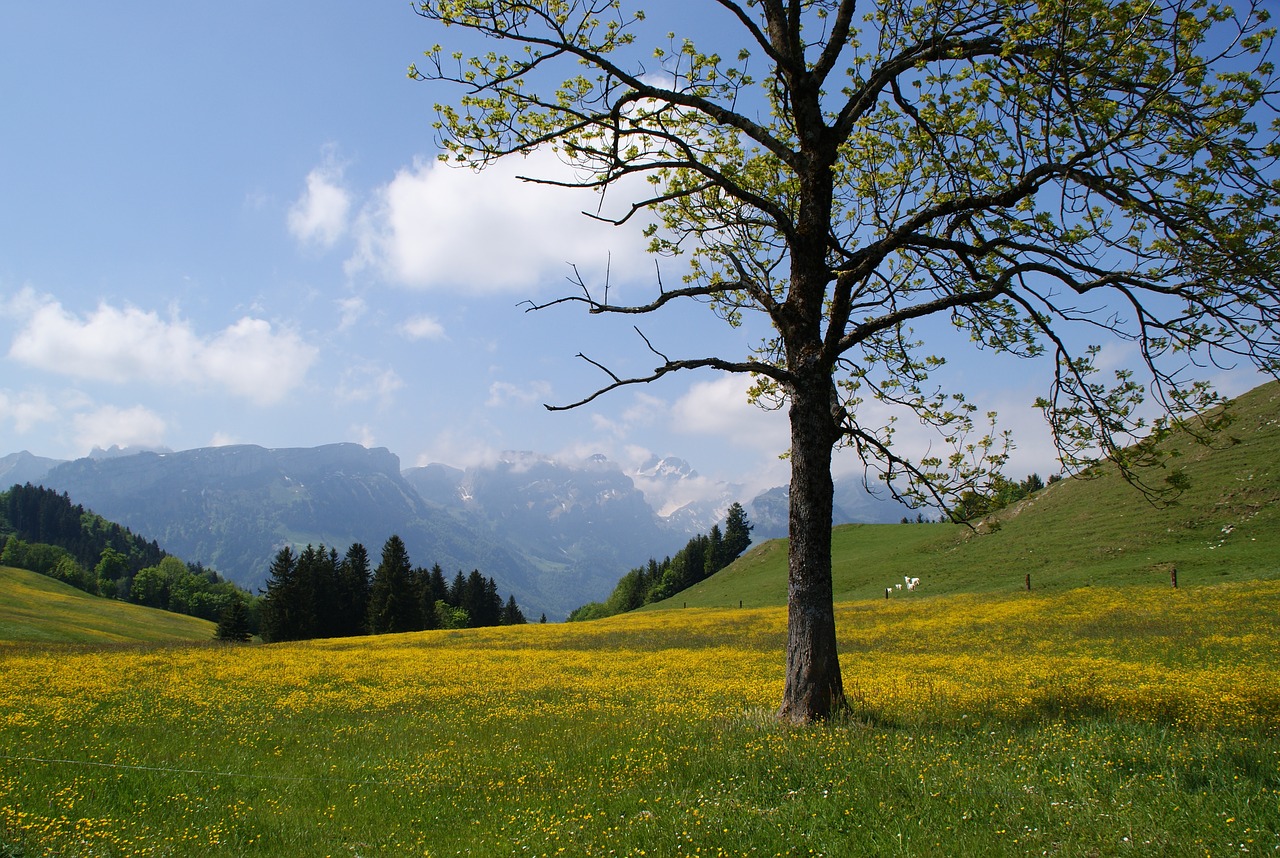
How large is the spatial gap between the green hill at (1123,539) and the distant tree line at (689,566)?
43.8 m

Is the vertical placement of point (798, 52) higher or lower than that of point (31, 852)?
higher

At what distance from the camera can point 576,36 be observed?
1004 cm

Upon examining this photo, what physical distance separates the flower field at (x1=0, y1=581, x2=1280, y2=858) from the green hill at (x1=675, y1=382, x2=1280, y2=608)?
18.0 meters

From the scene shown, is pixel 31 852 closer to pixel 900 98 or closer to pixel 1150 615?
pixel 900 98

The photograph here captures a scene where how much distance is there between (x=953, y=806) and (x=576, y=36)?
35.0 ft

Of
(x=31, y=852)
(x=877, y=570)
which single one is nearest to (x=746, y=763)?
(x=31, y=852)

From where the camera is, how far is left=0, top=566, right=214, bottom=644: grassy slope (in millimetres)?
51094

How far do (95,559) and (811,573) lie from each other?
716ft

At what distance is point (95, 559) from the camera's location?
570 feet

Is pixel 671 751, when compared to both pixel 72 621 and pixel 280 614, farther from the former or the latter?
pixel 72 621

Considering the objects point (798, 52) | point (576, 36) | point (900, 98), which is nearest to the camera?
point (576, 36)

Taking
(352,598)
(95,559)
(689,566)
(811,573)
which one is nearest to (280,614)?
(352,598)

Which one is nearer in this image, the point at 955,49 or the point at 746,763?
the point at 746,763

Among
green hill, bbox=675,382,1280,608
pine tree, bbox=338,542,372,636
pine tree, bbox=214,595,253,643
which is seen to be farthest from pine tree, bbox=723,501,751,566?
pine tree, bbox=214,595,253,643
